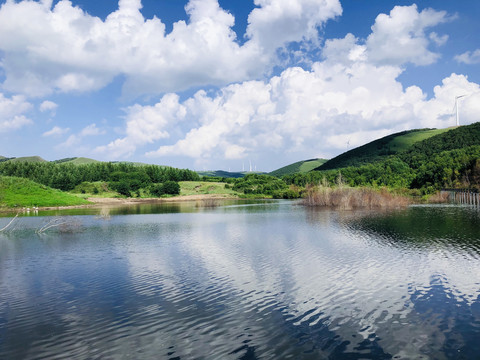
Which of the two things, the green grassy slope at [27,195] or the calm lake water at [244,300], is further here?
the green grassy slope at [27,195]

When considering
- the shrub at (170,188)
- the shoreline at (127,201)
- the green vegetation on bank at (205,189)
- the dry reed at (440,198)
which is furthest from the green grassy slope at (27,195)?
the dry reed at (440,198)

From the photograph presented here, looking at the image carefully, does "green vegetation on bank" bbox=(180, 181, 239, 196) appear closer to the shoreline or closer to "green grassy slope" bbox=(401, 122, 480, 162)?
A: the shoreline

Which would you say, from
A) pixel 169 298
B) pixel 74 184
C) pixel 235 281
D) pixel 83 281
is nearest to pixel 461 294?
pixel 235 281

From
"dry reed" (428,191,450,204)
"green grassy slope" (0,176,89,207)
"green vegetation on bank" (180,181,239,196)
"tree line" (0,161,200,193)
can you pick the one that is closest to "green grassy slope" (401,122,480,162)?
"dry reed" (428,191,450,204)

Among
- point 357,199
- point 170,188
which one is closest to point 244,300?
point 357,199

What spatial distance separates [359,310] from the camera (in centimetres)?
1559

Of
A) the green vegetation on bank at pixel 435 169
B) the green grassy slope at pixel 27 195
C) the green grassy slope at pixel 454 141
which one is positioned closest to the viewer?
the green grassy slope at pixel 27 195

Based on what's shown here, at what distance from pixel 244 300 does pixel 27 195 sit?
325ft

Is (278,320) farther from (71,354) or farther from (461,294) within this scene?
(461,294)

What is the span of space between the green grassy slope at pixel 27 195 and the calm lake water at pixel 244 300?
6928 cm

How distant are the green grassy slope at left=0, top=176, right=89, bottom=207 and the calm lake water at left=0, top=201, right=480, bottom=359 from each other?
227ft

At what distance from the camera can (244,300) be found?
1719 centimetres

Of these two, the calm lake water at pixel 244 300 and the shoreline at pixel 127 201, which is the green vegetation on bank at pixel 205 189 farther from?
the calm lake water at pixel 244 300

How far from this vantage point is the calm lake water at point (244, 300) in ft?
40.5
